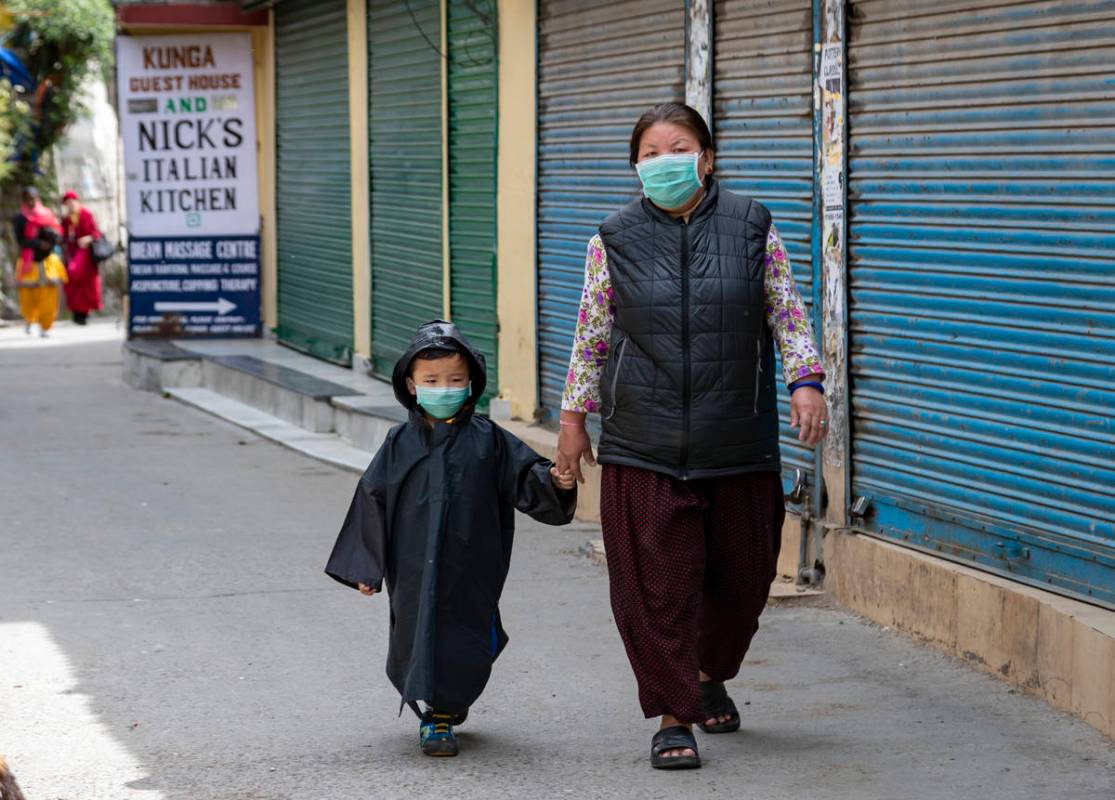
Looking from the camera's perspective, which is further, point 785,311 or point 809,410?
point 785,311

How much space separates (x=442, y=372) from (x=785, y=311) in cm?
97

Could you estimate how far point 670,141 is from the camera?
506 cm

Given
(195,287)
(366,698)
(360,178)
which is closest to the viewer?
(366,698)

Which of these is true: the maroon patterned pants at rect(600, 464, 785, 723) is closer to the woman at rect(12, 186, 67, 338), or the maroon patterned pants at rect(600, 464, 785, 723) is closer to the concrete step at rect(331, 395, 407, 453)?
the concrete step at rect(331, 395, 407, 453)

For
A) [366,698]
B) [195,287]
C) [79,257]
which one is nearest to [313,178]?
[195,287]

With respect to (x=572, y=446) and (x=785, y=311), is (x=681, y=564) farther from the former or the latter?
(x=785, y=311)

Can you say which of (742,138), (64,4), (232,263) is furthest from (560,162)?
(64,4)

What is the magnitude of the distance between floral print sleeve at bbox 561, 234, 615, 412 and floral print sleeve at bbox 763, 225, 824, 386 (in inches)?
17.5

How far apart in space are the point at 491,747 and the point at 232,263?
12.2 meters

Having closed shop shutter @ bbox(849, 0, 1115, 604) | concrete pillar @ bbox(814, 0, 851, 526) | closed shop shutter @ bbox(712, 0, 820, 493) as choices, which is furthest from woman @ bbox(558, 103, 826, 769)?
closed shop shutter @ bbox(712, 0, 820, 493)

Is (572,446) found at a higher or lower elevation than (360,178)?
lower

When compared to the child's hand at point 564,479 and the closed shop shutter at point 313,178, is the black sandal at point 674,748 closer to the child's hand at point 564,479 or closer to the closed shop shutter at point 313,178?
Result: the child's hand at point 564,479

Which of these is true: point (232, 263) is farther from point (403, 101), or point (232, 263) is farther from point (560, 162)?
point (560, 162)

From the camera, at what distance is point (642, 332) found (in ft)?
16.7
